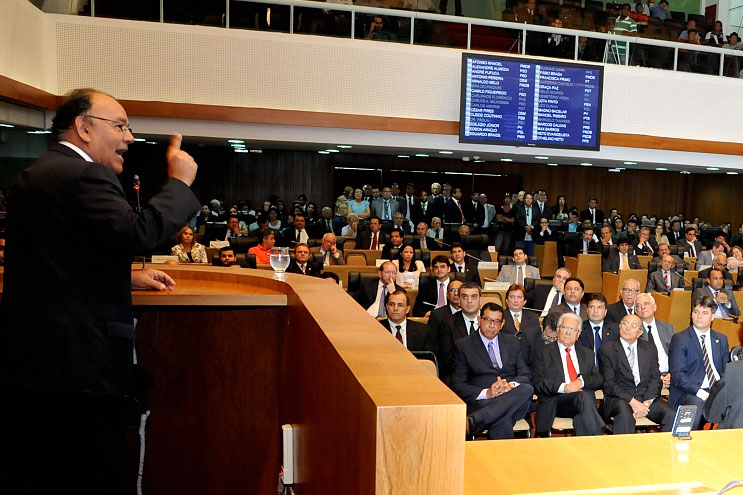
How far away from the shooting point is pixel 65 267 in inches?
61.3

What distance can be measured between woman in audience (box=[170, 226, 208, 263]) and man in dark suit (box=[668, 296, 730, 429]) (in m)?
5.19

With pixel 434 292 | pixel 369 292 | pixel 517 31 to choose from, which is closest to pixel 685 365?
pixel 434 292

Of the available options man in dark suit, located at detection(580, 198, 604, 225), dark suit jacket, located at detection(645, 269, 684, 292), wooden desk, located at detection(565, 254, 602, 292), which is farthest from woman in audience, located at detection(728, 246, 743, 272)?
man in dark suit, located at detection(580, 198, 604, 225)

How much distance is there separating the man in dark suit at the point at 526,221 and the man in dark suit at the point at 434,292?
508 centimetres

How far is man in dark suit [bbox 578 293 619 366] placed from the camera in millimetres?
5594

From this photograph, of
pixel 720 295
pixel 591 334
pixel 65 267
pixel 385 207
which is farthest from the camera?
pixel 385 207

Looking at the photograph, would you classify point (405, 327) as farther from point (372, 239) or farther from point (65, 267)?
point (372, 239)

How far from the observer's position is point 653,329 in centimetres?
574

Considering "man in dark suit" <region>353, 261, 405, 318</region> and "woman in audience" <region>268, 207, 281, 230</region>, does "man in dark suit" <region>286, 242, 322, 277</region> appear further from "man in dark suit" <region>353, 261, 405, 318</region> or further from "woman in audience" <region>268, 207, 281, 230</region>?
"woman in audience" <region>268, 207, 281, 230</region>

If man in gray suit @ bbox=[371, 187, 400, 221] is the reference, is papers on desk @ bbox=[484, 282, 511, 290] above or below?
below

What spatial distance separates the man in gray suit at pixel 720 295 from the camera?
23.9 ft

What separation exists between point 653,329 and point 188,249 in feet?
16.9

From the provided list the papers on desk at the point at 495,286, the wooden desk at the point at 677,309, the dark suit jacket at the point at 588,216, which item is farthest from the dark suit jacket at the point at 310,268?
the dark suit jacket at the point at 588,216

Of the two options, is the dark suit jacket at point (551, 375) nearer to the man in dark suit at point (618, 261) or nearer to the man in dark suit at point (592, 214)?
the man in dark suit at point (618, 261)
